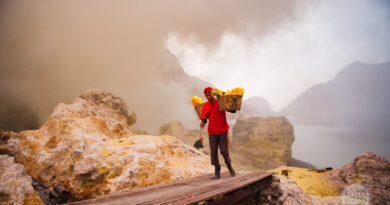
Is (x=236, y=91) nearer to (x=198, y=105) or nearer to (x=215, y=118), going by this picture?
(x=215, y=118)

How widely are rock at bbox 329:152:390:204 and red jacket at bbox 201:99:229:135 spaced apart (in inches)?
300

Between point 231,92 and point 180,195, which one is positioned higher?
point 231,92

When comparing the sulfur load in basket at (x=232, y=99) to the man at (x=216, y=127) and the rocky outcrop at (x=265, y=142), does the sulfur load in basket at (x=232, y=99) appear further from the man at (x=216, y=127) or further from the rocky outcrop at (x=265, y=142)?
the rocky outcrop at (x=265, y=142)

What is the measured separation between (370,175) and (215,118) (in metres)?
8.75

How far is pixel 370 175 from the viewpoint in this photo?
25.6 feet

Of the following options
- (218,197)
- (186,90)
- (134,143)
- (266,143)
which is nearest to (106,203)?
(218,197)

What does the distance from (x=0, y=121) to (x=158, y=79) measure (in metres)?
26.4

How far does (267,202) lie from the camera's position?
4.37 meters

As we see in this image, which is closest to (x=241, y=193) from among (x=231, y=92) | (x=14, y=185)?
(x=231, y=92)

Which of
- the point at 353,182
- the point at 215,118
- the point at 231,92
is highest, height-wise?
the point at 231,92

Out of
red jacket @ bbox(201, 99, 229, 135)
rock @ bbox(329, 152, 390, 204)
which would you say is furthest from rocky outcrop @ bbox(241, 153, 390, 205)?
red jacket @ bbox(201, 99, 229, 135)

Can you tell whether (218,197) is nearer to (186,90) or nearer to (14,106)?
(14,106)

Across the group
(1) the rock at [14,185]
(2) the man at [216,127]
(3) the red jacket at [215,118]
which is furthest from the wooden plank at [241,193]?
(1) the rock at [14,185]

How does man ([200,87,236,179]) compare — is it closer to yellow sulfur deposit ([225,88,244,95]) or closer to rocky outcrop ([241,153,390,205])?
yellow sulfur deposit ([225,88,244,95])
